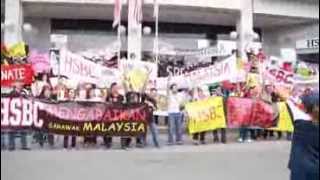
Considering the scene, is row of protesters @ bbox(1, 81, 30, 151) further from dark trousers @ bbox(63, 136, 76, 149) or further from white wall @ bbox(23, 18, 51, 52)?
white wall @ bbox(23, 18, 51, 52)

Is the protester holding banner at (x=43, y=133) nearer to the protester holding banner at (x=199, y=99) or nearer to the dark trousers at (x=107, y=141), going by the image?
the dark trousers at (x=107, y=141)

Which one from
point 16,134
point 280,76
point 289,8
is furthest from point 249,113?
point 289,8

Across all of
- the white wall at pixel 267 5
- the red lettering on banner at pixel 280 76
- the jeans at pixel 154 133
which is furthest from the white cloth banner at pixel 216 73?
the white wall at pixel 267 5

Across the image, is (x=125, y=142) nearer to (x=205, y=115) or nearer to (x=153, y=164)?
(x=205, y=115)

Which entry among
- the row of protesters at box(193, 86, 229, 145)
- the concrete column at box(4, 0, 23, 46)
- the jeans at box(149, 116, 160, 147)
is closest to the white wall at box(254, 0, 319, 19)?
the concrete column at box(4, 0, 23, 46)

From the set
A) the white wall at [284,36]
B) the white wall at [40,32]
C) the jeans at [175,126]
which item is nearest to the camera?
the jeans at [175,126]

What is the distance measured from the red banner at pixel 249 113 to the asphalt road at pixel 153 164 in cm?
144

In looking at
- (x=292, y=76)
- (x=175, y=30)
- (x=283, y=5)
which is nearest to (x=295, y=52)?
(x=283, y=5)

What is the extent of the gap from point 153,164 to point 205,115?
16.5ft

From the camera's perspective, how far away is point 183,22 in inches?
1304

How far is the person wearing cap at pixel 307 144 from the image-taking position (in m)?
5.65

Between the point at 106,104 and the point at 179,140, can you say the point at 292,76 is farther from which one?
the point at 106,104

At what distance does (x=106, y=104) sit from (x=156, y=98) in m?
3.40

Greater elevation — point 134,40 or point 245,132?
point 134,40
